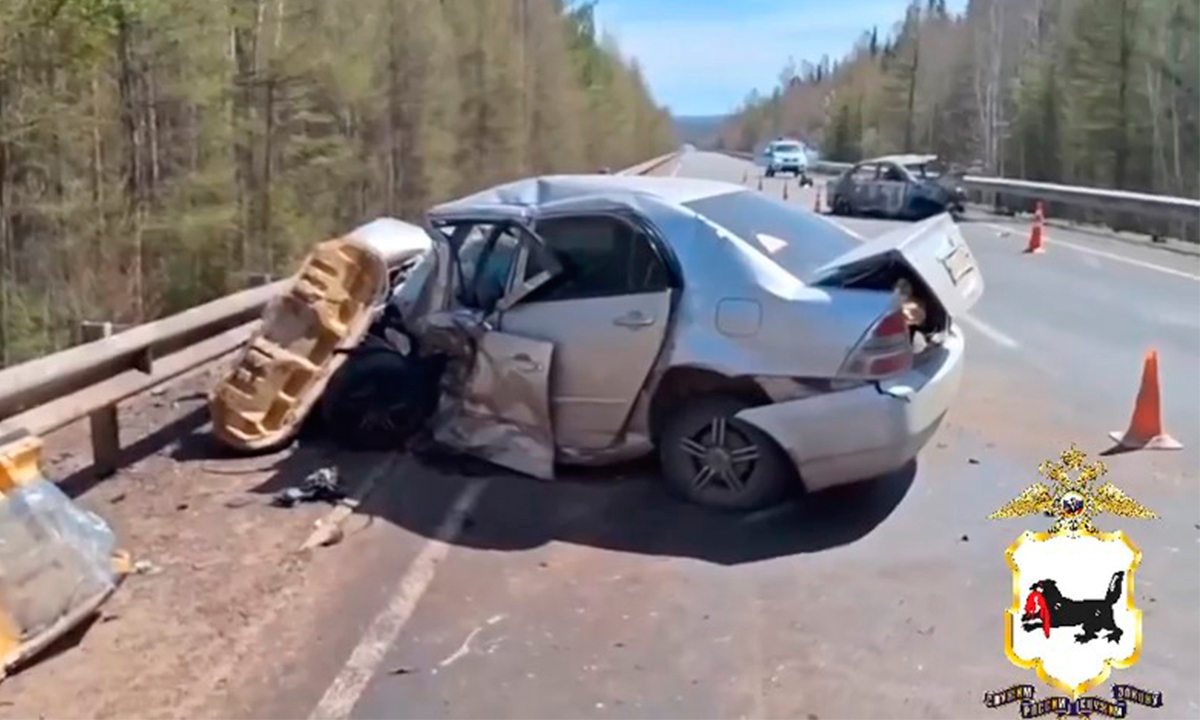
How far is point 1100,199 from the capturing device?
28.7 m

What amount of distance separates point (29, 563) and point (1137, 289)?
15411mm

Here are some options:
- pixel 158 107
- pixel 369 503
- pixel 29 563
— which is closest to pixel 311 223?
pixel 158 107

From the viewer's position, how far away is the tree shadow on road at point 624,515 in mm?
6336

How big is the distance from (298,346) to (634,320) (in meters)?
2.37

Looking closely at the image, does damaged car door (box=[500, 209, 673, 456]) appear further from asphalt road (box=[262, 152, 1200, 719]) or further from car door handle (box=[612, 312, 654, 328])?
asphalt road (box=[262, 152, 1200, 719])

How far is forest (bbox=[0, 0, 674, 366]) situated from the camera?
532 inches

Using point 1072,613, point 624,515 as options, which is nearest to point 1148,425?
point 624,515

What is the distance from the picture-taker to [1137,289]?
1714cm

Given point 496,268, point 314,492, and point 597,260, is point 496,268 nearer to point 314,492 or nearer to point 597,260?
point 597,260

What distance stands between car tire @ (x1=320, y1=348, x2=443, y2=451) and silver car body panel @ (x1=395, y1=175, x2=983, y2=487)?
0.23 m

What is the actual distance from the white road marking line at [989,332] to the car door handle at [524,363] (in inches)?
251

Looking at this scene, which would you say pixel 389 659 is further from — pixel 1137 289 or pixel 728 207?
pixel 1137 289

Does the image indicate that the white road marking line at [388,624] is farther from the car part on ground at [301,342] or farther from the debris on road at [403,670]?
the car part on ground at [301,342]

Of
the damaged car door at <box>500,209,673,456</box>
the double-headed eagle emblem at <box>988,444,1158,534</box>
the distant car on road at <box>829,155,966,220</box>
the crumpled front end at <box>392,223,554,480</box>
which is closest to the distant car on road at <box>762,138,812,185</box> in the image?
the distant car on road at <box>829,155,966,220</box>
